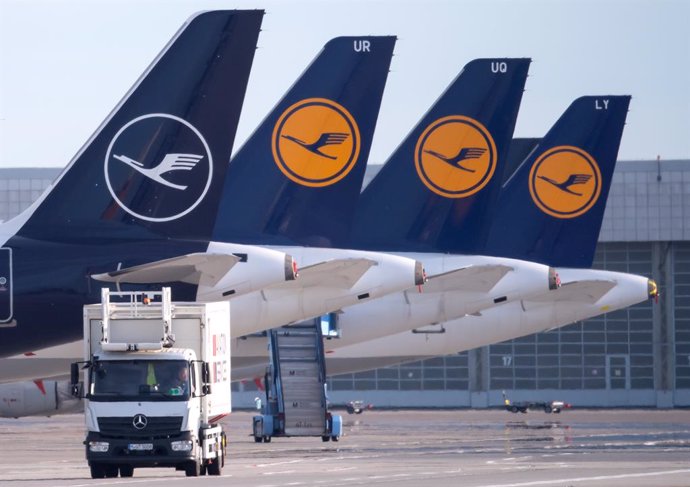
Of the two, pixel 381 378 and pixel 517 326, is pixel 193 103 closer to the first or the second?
pixel 517 326

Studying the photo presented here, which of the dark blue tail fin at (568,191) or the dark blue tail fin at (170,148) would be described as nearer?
the dark blue tail fin at (170,148)

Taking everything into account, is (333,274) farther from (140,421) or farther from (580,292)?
(580,292)

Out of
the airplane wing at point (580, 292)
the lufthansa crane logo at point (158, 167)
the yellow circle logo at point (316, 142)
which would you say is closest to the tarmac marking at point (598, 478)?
the lufthansa crane logo at point (158, 167)

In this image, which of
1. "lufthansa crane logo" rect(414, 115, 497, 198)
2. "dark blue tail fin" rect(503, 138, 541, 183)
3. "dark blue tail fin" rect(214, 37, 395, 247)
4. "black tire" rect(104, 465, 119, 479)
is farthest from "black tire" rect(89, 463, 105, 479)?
"dark blue tail fin" rect(503, 138, 541, 183)

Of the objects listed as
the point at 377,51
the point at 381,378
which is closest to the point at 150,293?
the point at 377,51

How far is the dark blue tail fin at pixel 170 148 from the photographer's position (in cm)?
3166

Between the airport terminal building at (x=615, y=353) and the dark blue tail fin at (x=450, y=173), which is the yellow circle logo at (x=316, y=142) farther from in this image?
the airport terminal building at (x=615, y=353)

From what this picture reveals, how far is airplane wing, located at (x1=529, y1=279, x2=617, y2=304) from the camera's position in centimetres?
5019

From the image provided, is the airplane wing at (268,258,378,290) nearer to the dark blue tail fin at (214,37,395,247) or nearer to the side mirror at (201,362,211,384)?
the dark blue tail fin at (214,37,395,247)

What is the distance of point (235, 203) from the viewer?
39.5 meters

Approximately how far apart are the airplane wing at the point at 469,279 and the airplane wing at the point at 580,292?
208 inches

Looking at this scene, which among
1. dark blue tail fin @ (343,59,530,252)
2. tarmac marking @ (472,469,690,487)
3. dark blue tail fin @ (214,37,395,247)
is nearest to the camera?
tarmac marking @ (472,469,690,487)

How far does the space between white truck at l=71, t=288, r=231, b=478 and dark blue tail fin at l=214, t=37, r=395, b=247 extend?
895 centimetres

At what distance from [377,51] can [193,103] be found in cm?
931
